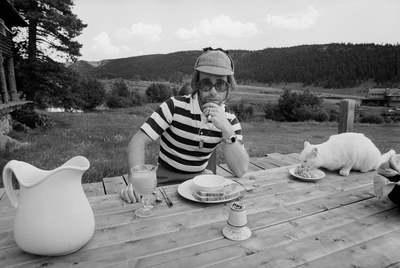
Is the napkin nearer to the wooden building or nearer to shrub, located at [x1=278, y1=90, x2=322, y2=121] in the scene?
shrub, located at [x1=278, y1=90, x2=322, y2=121]

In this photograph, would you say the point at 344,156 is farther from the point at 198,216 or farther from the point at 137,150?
the point at 137,150

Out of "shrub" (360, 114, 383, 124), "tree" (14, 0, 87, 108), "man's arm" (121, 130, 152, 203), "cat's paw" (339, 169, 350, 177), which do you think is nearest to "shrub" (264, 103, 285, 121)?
"shrub" (360, 114, 383, 124)

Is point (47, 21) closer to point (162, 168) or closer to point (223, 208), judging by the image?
point (162, 168)

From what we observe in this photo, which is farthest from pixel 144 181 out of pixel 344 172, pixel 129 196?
pixel 344 172

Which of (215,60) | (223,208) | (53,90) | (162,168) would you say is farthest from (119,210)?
(53,90)

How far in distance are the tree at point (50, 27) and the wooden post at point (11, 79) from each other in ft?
4.16

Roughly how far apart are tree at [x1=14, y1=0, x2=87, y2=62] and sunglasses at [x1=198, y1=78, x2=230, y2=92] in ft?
42.4

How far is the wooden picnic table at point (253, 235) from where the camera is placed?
101cm

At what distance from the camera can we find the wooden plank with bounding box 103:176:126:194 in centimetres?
287

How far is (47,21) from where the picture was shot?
12.0m

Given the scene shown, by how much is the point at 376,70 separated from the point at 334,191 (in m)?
49.4

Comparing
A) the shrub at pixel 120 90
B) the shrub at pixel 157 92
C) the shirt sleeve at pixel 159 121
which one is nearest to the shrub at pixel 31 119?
the shirt sleeve at pixel 159 121

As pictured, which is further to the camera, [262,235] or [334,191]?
[334,191]

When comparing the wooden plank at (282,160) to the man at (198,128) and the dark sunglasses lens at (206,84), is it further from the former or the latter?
the dark sunglasses lens at (206,84)
